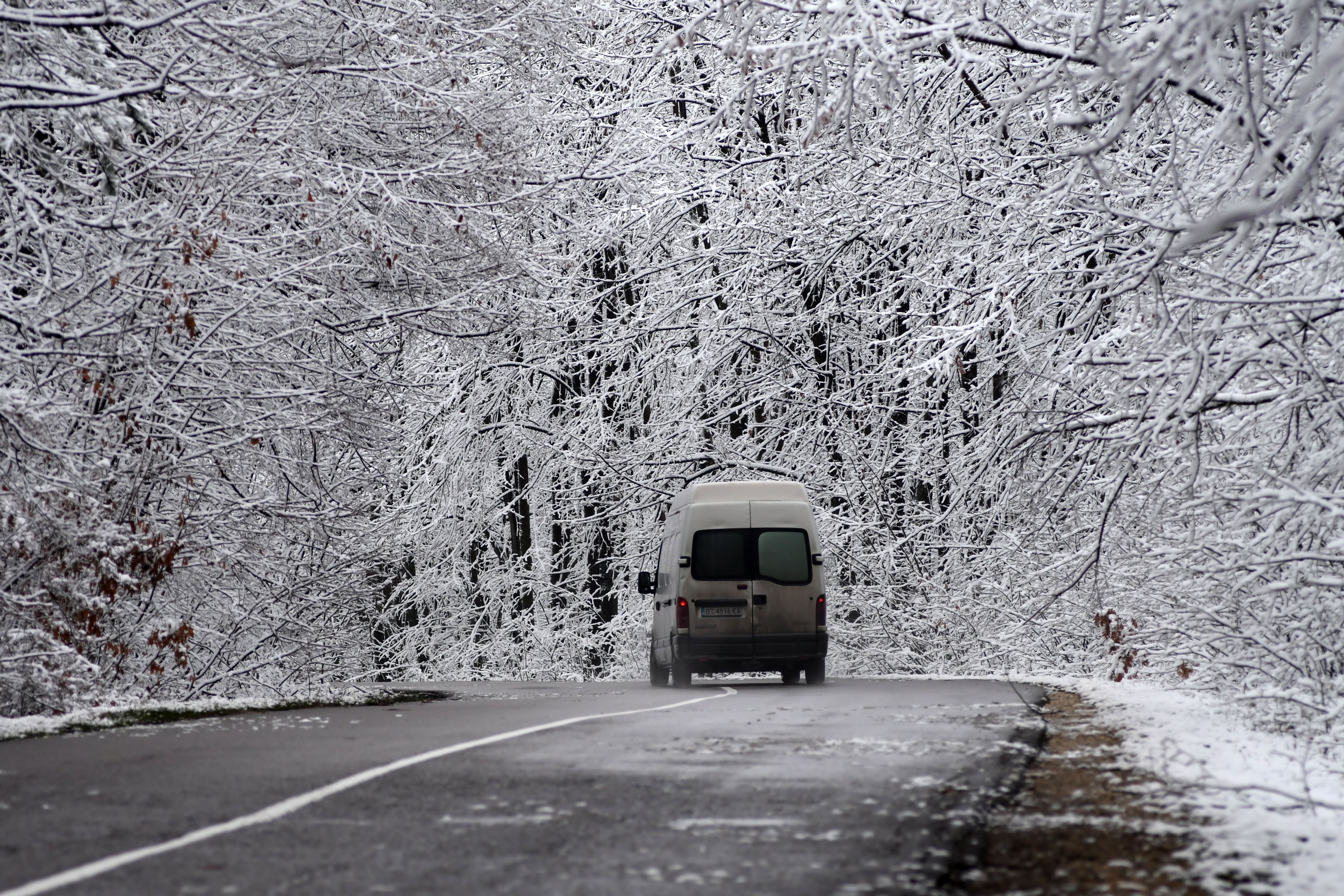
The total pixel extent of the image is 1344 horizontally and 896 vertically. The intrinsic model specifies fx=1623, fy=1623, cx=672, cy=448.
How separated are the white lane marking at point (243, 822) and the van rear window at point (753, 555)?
10.1 m

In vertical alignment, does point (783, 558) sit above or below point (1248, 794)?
above

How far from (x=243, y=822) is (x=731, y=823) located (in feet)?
6.73

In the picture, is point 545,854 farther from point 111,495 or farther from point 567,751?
point 111,495

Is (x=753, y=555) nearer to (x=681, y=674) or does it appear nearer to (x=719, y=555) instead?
(x=719, y=555)

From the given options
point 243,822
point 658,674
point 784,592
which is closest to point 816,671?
point 784,592

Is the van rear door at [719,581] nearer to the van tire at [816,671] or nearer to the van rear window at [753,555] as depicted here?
the van rear window at [753,555]

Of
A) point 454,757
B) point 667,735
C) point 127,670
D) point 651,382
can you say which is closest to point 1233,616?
point 667,735

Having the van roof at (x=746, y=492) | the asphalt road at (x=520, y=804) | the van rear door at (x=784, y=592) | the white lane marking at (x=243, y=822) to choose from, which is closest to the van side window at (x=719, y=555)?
the van rear door at (x=784, y=592)

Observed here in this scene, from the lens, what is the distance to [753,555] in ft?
69.5

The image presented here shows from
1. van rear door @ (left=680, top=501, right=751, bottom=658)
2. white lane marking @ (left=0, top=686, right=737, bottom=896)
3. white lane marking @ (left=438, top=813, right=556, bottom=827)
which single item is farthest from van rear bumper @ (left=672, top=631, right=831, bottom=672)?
white lane marking @ (left=438, top=813, right=556, bottom=827)

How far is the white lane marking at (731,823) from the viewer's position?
268 inches

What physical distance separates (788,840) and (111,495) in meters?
10.1

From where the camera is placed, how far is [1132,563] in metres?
17.1

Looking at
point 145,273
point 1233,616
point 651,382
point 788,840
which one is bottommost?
point 788,840
